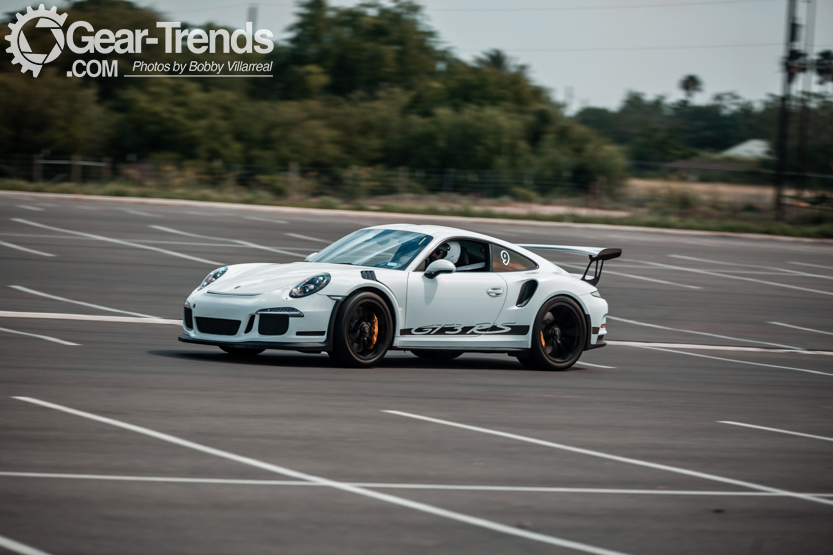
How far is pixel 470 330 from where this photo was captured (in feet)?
32.7

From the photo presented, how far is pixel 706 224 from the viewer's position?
1441 inches

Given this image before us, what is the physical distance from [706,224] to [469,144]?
61.1 ft

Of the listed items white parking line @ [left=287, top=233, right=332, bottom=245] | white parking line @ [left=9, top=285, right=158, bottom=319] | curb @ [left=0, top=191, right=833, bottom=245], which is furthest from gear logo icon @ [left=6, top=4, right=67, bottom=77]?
white parking line @ [left=9, top=285, right=158, bottom=319]

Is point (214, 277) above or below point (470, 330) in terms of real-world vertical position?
above

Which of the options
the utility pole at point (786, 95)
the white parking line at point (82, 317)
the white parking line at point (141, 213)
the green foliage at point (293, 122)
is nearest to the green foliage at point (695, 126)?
the green foliage at point (293, 122)

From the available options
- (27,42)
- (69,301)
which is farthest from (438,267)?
(27,42)

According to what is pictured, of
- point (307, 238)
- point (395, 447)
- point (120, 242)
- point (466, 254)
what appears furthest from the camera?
point (307, 238)

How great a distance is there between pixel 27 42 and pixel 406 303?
4810cm

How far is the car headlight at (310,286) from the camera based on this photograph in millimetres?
8898

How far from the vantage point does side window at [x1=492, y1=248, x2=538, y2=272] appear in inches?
408

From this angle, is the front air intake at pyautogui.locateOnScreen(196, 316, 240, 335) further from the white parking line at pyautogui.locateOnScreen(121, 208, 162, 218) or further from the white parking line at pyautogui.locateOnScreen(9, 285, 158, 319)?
the white parking line at pyautogui.locateOnScreen(121, 208, 162, 218)

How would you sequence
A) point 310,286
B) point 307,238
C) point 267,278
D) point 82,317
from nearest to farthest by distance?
point 310,286 → point 267,278 → point 82,317 → point 307,238

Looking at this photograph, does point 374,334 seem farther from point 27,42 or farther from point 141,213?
point 27,42

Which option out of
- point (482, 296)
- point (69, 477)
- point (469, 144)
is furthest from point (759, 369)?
point (469, 144)
